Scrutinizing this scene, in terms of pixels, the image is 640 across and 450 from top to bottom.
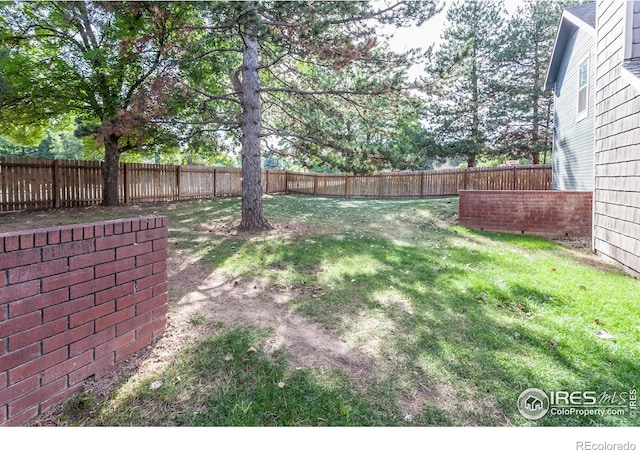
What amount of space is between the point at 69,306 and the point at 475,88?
2090 cm

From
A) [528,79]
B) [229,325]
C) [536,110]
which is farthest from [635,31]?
[528,79]

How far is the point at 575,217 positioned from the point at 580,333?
5160mm

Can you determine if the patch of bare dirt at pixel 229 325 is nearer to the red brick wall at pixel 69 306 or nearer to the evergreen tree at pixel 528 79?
the red brick wall at pixel 69 306

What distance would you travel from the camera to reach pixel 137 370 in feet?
7.53

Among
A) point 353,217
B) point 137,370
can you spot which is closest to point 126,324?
point 137,370

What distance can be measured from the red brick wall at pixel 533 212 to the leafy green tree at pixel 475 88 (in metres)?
11.8

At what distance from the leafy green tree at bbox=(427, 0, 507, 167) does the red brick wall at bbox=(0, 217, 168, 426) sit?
18.5 meters

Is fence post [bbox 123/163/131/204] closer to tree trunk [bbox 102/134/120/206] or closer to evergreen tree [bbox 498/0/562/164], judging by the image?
tree trunk [bbox 102/134/120/206]

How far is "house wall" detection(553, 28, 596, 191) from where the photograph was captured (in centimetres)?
793

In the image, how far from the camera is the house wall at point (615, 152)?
4625 millimetres

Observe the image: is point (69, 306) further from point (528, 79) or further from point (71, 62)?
point (528, 79)

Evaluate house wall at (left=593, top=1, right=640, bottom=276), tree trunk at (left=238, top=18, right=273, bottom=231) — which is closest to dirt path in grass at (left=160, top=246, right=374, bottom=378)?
tree trunk at (left=238, top=18, right=273, bottom=231)
